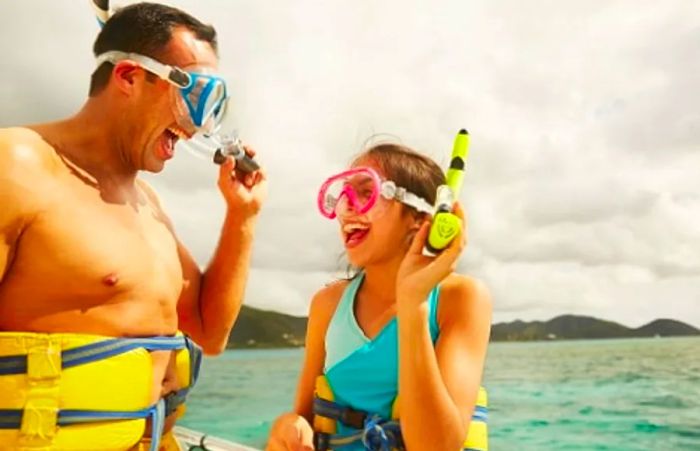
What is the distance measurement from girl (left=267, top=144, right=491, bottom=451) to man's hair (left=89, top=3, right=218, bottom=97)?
0.57m

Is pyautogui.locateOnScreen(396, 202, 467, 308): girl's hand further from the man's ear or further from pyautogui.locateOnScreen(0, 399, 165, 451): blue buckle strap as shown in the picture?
the man's ear

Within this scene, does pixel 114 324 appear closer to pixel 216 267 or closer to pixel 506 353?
pixel 216 267

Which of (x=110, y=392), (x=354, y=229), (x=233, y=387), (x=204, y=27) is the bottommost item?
→ (x=233, y=387)

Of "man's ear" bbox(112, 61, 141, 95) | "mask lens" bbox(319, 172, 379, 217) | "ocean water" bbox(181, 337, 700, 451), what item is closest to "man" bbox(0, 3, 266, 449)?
"man's ear" bbox(112, 61, 141, 95)

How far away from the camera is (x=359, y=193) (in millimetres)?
1889

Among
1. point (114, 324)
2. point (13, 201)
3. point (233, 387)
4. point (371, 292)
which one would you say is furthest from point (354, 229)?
point (233, 387)

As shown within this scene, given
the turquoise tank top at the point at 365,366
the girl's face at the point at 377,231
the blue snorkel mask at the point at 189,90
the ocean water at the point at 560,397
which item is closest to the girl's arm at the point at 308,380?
the turquoise tank top at the point at 365,366

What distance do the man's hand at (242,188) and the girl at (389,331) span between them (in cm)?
22

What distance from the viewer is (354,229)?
190cm

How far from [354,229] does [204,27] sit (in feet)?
2.19

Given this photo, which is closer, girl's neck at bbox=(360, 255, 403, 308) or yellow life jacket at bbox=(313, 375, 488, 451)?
yellow life jacket at bbox=(313, 375, 488, 451)

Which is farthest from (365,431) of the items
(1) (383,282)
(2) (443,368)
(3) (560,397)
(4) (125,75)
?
(3) (560,397)

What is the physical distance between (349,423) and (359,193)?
60 cm

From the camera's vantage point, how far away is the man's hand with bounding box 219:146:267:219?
2.01m
